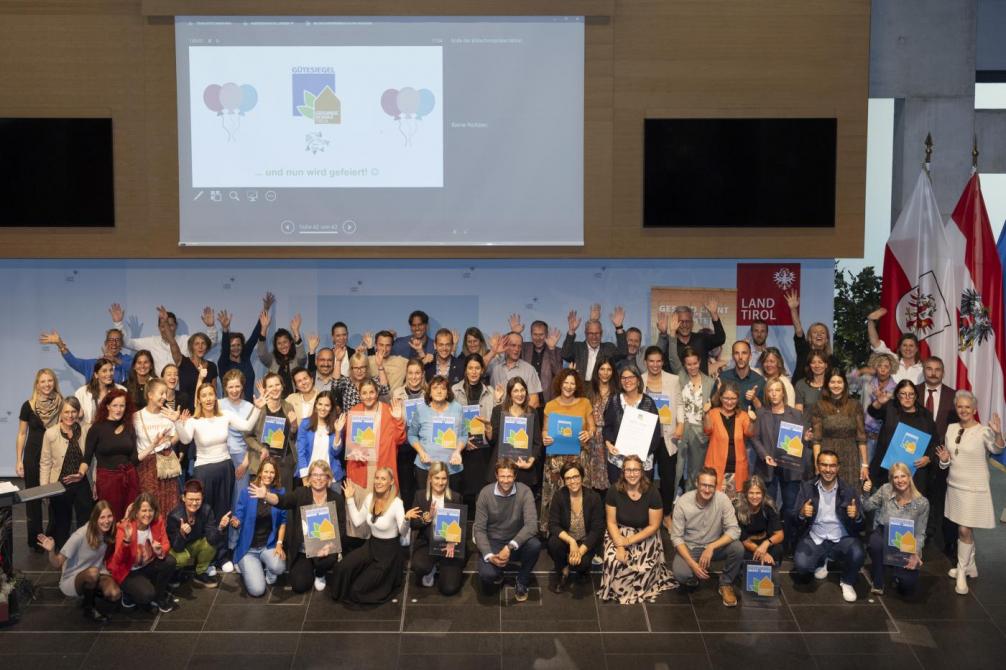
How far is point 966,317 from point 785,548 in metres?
3.15

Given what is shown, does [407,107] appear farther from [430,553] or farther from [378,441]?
[430,553]

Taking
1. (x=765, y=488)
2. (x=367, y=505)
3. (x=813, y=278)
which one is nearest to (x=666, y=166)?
(x=813, y=278)

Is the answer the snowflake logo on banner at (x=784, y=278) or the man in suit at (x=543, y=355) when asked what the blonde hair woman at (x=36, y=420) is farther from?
the snowflake logo on banner at (x=784, y=278)

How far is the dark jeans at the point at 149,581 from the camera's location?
7762 mm

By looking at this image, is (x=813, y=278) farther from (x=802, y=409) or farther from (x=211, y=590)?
(x=211, y=590)

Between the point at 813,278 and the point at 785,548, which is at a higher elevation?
the point at 813,278

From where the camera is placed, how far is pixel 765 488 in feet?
27.4

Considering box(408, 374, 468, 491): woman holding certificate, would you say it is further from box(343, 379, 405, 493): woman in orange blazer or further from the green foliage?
the green foliage

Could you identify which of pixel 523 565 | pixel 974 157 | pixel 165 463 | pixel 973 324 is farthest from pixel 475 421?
pixel 974 157

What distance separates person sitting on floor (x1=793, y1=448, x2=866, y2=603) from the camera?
8.15 meters

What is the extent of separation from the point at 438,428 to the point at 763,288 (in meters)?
3.72

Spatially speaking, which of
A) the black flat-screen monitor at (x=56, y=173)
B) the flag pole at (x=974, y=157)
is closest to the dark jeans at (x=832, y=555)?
the flag pole at (x=974, y=157)

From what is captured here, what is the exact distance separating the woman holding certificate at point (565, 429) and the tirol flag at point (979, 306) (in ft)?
12.8

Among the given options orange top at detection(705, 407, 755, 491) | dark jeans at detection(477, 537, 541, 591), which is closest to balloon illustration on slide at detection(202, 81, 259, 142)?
dark jeans at detection(477, 537, 541, 591)
